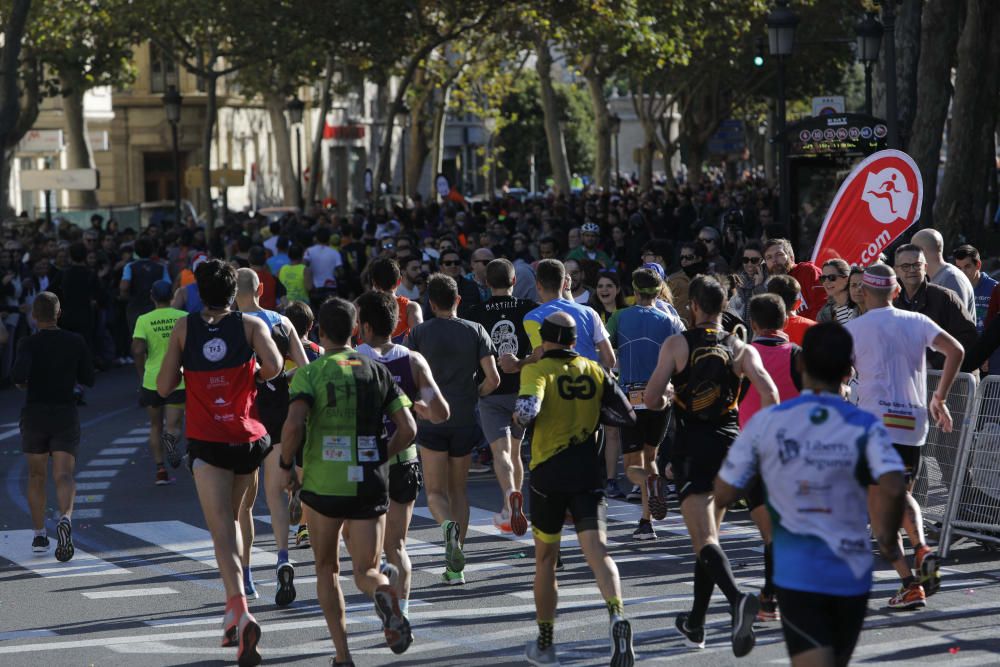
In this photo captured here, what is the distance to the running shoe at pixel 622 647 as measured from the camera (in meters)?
7.41

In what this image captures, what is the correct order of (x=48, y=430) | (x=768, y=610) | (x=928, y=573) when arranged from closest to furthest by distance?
(x=768, y=610) → (x=928, y=573) → (x=48, y=430)

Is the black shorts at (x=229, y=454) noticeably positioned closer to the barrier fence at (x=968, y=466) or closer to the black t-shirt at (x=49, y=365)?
the black t-shirt at (x=49, y=365)

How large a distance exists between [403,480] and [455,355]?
1483 millimetres

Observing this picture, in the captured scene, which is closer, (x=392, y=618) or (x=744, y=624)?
(x=744, y=624)

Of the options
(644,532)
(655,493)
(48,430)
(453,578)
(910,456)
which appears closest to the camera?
(655,493)

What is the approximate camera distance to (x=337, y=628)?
748 cm

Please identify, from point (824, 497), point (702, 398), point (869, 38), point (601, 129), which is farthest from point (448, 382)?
point (601, 129)

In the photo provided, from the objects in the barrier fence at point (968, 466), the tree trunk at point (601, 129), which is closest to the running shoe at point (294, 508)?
the barrier fence at point (968, 466)

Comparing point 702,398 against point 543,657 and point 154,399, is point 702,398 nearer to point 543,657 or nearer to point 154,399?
point 543,657

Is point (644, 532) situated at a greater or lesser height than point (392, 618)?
lesser

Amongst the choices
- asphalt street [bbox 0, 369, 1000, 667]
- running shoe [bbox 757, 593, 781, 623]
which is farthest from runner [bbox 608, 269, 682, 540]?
running shoe [bbox 757, 593, 781, 623]

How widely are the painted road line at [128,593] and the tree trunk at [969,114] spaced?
1881 centimetres

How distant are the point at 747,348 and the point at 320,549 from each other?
2.26 metres

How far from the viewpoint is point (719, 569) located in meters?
7.85
